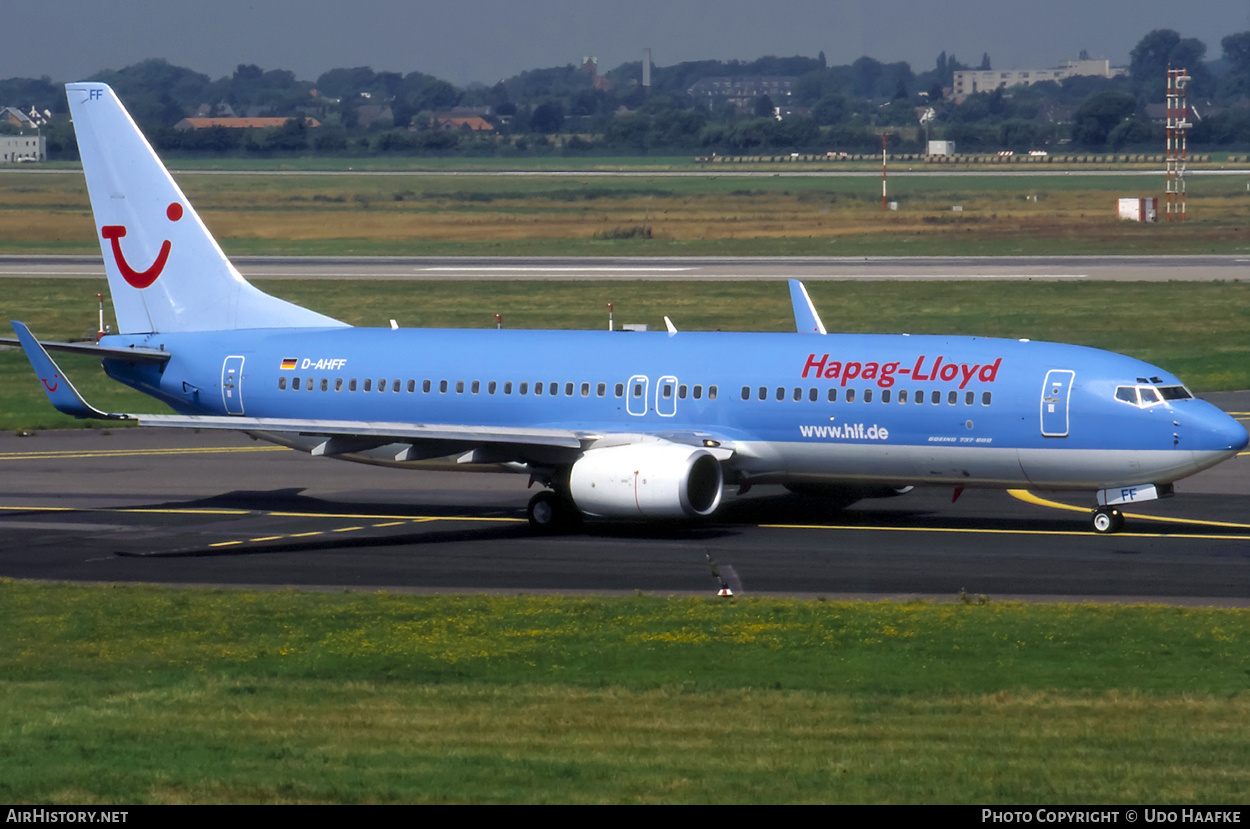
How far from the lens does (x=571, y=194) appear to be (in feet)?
572

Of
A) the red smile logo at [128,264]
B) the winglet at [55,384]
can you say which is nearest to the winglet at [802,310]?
the red smile logo at [128,264]

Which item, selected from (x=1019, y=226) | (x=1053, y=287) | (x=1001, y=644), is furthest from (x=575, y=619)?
(x=1019, y=226)

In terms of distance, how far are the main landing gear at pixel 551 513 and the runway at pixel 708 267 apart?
54507mm

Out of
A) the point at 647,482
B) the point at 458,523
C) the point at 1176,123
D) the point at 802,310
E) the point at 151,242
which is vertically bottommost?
the point at 458,523

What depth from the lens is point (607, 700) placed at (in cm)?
2028

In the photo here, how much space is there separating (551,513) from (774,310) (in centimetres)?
4196

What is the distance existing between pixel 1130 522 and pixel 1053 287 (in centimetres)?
4940

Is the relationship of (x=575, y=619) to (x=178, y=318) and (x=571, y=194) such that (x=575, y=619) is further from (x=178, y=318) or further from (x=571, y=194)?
(x=571, y=194)

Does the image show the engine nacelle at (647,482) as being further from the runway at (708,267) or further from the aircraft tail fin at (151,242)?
the runway at (708,267)

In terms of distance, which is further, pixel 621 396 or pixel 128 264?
pixel 128 264

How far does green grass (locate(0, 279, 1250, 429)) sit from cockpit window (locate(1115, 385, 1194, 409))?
955 inches

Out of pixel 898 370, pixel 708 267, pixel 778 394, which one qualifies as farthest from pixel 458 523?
pixel 708 267

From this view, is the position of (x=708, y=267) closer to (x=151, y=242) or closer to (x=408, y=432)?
(x=151, y=242)

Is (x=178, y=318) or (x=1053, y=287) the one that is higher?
(x=178, y=318)
